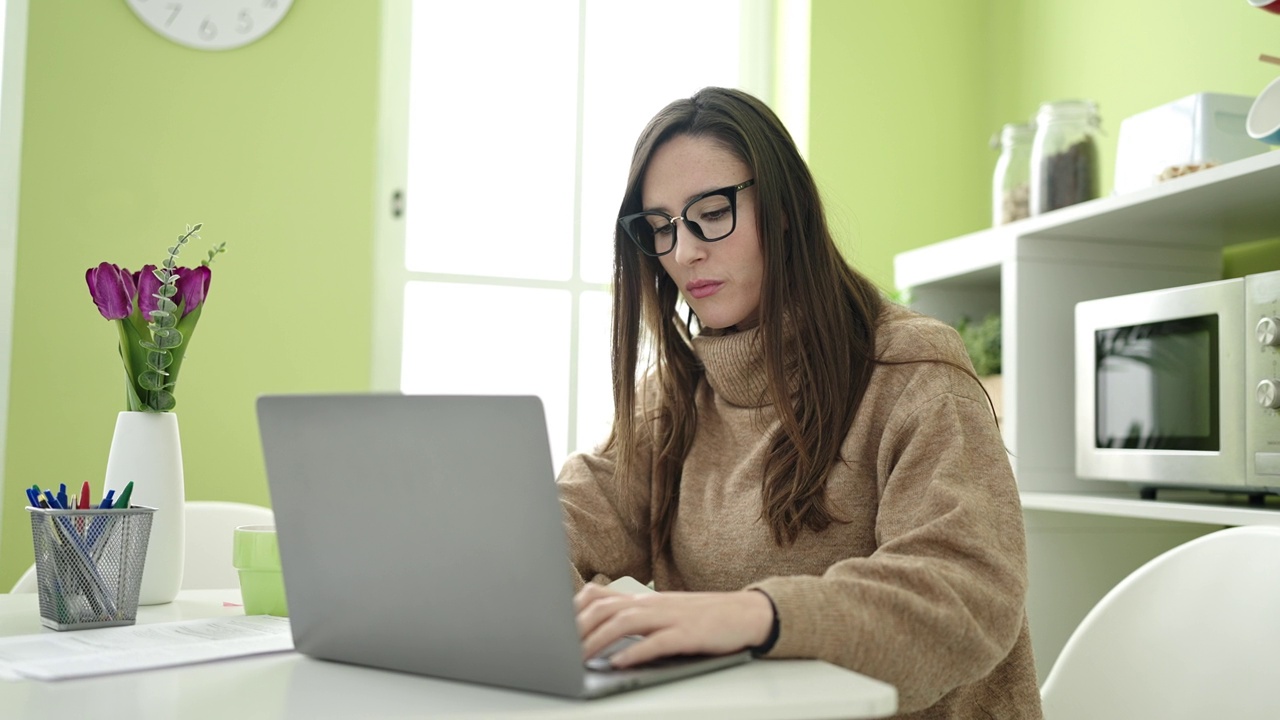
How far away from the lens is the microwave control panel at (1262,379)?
4.93 feet

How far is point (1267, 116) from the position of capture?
1.55 metres

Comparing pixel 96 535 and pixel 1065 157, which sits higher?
pixel 1065 157

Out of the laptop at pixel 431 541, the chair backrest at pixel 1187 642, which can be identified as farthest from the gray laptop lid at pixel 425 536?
the chair backrest at pixel 1187 642

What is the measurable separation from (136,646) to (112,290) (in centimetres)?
40

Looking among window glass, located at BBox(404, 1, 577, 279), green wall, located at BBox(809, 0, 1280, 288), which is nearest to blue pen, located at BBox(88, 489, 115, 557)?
window glass, located at BBox(404, 1, 577, 279)

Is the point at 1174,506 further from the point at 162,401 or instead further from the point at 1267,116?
the point at 162,401

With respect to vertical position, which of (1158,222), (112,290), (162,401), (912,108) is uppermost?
(912,108)

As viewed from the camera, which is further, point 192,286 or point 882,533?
point 192,286

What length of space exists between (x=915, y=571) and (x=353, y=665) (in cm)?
41

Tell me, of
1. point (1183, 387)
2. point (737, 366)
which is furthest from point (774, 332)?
point (1183, 387)

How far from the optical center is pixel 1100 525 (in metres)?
2.03

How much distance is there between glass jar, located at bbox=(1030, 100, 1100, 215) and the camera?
80.8 inches

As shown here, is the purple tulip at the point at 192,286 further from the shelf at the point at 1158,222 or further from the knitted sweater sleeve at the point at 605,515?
the shelf at the point at 1158,222

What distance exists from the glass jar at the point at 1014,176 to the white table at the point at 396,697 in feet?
5.23
